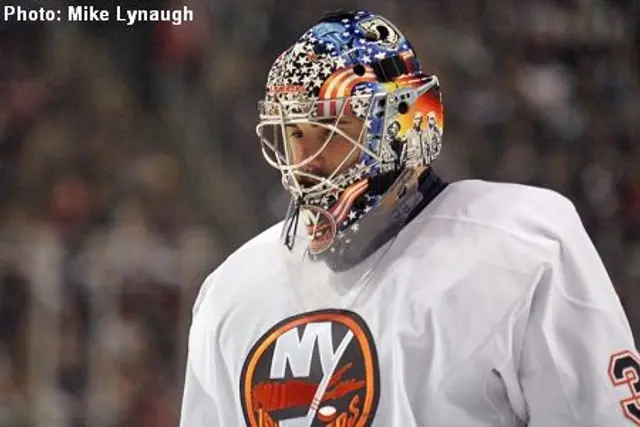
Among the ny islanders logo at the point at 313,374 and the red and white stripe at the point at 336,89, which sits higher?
the red and white stripe at the point at 336,89

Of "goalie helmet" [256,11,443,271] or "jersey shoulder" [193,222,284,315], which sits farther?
"jersey shoulder" [193,222,284,315]

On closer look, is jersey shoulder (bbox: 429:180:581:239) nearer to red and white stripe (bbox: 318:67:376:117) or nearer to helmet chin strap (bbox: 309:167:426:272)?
helmet chin strap (bbox: 309:167:426:272)

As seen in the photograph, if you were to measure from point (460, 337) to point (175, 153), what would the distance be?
1579mm

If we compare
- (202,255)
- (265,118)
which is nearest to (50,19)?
(202,255)

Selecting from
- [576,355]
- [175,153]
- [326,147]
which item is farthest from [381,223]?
[175,153]

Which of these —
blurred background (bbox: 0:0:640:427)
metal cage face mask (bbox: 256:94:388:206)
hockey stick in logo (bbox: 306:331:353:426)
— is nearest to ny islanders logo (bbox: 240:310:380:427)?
hockey stick in logo (bbox: 306:331:353:426)

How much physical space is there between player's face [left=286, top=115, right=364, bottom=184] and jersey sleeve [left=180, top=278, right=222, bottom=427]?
25 centimetres

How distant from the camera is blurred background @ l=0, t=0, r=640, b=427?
254 cm

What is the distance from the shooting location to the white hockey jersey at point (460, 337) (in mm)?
1117

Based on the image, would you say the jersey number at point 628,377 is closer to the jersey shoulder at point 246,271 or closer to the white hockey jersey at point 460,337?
the white hockey jersey at point 460,337

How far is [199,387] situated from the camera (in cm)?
139

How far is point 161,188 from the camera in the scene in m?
2.62

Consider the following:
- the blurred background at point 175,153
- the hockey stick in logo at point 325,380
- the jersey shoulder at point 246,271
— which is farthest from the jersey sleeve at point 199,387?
the blurred background at point 175,153

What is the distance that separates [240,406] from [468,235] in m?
0.31
